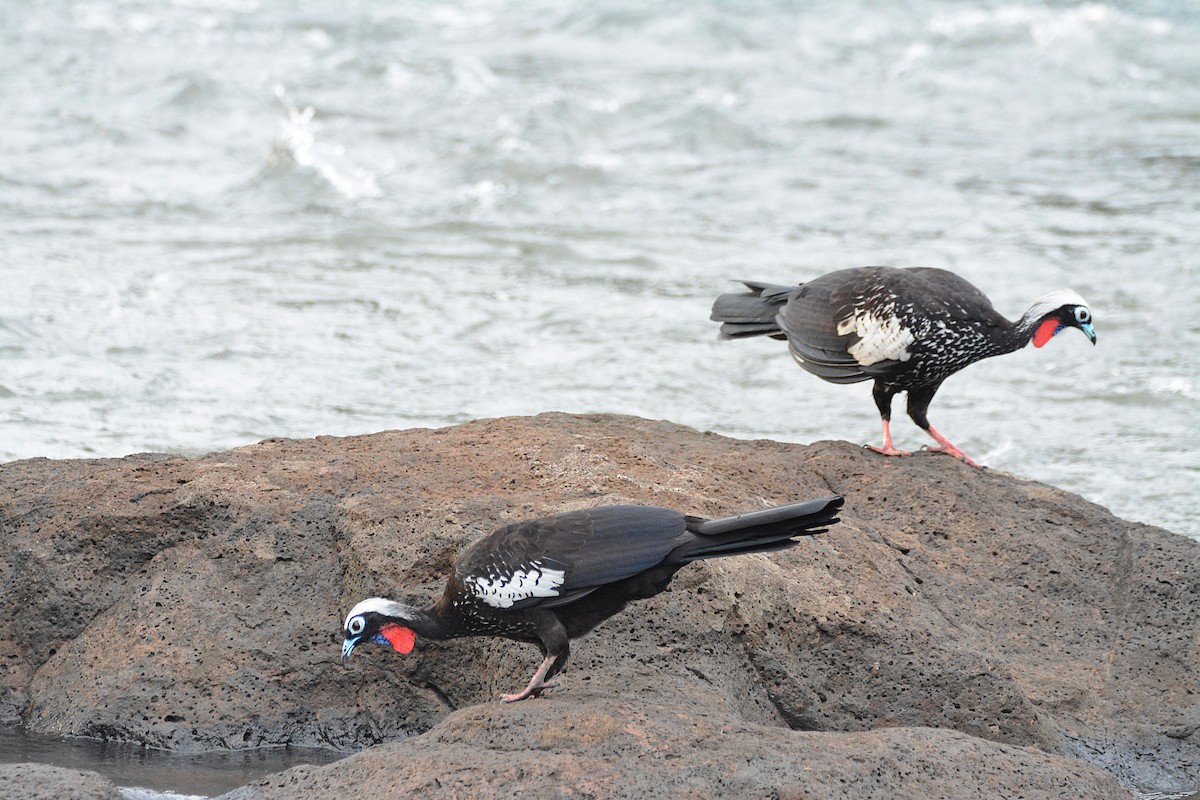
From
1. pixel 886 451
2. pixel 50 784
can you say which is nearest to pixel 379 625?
pixel 50 784

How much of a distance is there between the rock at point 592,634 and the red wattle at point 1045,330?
0.77 meters

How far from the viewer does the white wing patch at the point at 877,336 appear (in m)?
5.70

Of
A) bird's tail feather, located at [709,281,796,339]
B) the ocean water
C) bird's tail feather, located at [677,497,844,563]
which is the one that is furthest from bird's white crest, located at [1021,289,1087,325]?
bird's tail feather, located at [677,497,844,563]

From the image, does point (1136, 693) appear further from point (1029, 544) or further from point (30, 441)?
point (30, 441)

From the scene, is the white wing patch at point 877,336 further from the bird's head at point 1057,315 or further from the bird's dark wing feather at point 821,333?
the bird's head at point 1057,315

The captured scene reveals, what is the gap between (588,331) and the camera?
389 inches

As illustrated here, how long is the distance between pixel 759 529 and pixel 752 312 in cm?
242

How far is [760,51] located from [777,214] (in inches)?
255

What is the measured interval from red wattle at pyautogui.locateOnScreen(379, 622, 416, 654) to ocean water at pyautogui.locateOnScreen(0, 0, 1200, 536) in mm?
3603

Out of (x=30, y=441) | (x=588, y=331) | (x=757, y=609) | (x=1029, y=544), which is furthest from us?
(x=588, y=331)

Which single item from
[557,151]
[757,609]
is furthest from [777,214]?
[757,609]

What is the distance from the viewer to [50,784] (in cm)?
366

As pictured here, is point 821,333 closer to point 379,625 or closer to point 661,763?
point 379,625

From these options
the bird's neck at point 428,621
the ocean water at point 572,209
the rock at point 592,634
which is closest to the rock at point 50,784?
the rock at point 592,634
